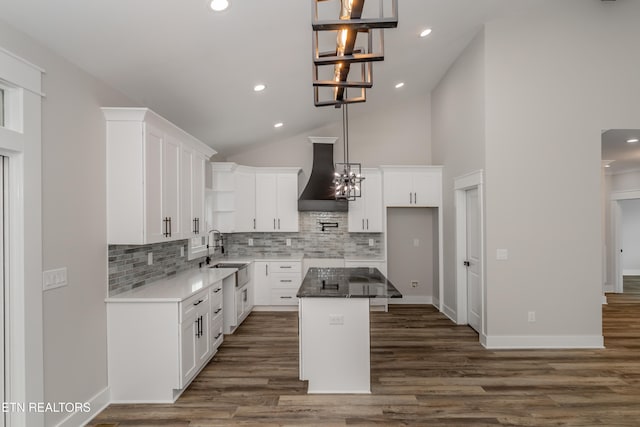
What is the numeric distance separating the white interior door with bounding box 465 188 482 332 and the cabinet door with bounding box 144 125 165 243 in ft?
12.8

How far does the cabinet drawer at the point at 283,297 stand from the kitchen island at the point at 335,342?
269 centimetres

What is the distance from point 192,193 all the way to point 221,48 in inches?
67.7

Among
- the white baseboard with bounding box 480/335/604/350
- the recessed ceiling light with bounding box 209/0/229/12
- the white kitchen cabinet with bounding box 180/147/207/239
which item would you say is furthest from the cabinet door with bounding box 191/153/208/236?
the white baseboard with bounding box 480/335/604/350

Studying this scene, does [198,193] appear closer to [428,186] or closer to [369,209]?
[369,209]

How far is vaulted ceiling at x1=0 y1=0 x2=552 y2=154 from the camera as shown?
223 cm

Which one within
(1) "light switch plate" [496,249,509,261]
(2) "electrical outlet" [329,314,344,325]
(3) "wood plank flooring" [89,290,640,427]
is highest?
(1) "light switch plate" [496,249,509,261]

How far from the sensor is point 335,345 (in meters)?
3.18

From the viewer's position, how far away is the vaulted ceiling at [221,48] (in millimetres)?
2230

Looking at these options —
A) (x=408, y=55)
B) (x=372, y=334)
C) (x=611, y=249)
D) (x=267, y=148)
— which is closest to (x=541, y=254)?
(x=372, y=334)

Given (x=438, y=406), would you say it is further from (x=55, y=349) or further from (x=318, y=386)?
(x=55, y=349)

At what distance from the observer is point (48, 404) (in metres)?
2.34

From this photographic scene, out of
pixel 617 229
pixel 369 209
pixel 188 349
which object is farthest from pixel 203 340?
pixel 617 229

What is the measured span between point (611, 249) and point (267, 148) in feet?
23.3

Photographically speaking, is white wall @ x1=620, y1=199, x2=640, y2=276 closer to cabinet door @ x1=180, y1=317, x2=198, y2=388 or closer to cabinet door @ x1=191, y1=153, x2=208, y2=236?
cabinet door @ x1=191, y1=153, x2=208, y2=236
